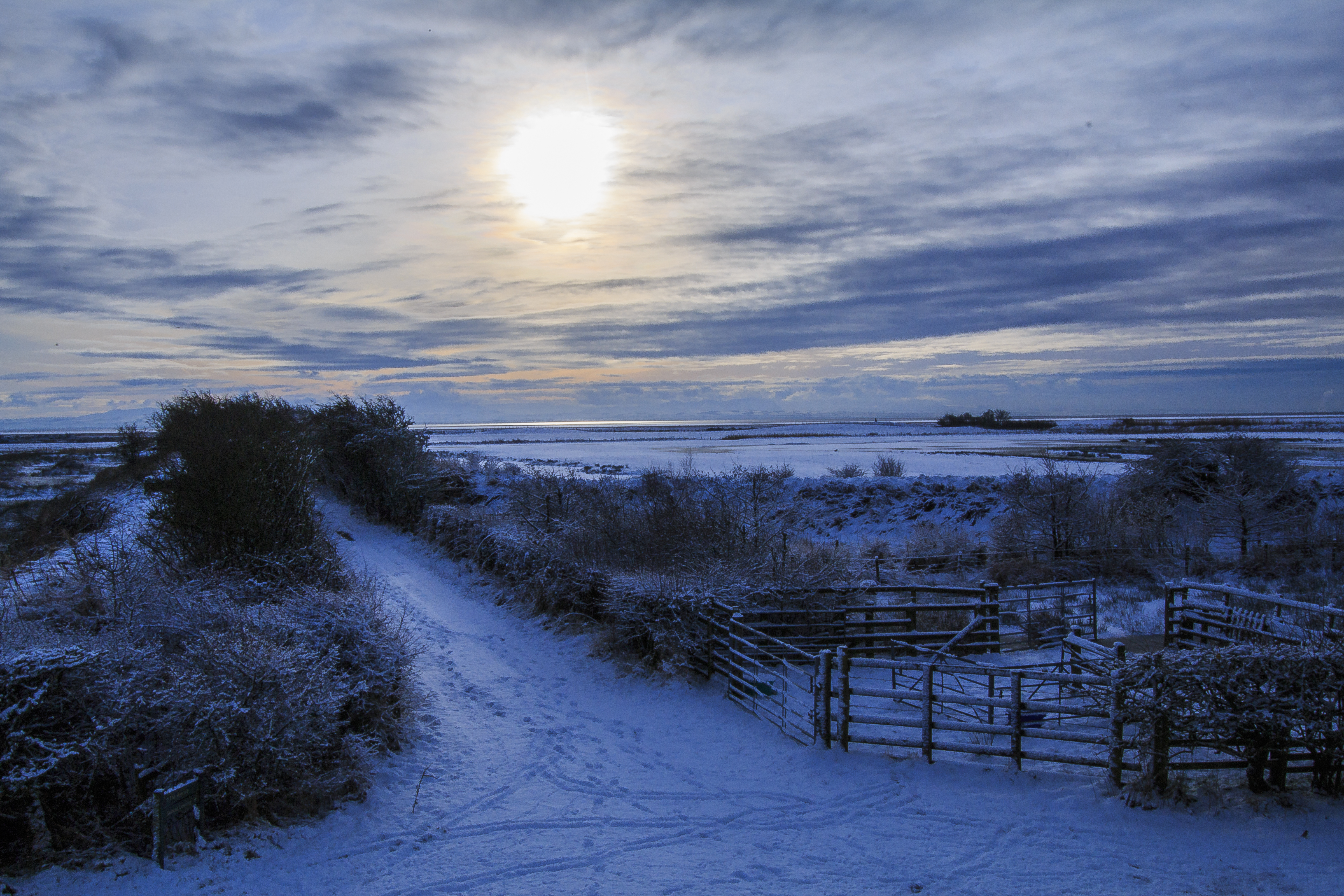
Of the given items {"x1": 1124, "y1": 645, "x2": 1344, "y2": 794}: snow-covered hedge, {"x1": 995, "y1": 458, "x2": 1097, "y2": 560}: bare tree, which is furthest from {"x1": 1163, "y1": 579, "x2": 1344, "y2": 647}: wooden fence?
{"x1": 995, "y1": 458, "x2": 1097, "y2": 560}: bare tree

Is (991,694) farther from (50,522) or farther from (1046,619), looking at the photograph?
(50,522)

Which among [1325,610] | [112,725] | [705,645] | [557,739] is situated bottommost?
[557,739]

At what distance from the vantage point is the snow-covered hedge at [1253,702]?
23.1ft

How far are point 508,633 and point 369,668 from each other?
20.9 ft

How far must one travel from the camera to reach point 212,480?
1428 cm

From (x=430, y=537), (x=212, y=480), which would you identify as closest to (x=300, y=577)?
(x=212, y=480)

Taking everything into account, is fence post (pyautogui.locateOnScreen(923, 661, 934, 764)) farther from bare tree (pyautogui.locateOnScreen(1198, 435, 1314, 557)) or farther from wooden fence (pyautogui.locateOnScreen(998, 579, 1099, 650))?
bare tree (pyautogui.locateOnScreen(1198, 435, 1314, 557))

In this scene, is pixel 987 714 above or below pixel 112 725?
below

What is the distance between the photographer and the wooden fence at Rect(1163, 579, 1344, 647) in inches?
353

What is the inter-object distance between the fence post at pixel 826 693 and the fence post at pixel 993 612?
555cm

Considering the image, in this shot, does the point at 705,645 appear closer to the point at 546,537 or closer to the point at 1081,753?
the point at 1081,753

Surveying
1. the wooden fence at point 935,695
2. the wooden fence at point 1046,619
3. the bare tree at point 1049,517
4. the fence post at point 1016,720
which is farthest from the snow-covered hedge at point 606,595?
the bare tree at point 1049,517

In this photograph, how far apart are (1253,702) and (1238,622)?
4620mm

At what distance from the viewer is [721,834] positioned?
306 inches
